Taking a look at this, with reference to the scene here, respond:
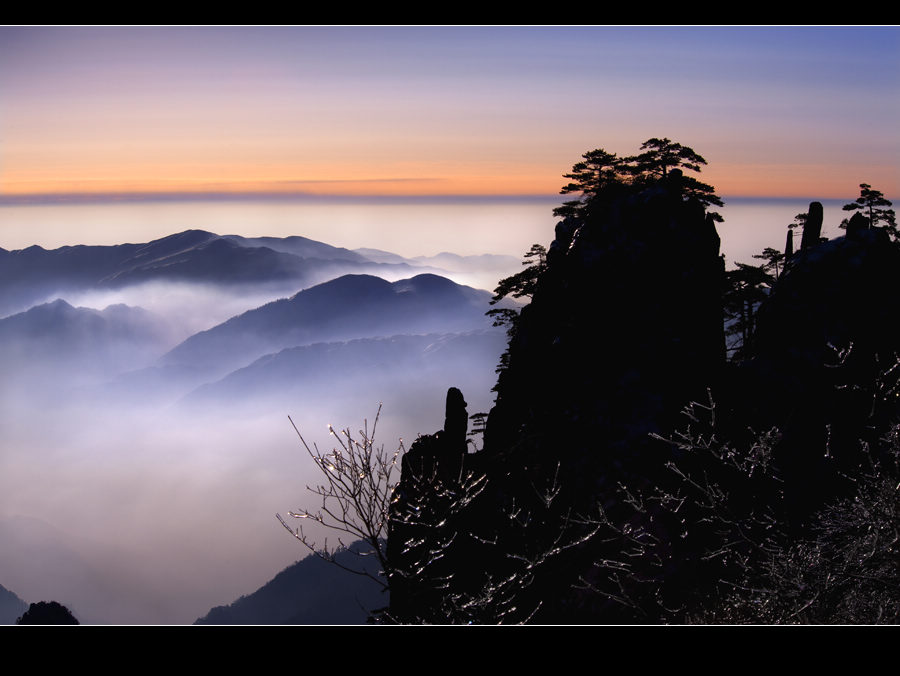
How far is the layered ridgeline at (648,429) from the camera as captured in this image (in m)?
19.2

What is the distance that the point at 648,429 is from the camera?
2439 cm

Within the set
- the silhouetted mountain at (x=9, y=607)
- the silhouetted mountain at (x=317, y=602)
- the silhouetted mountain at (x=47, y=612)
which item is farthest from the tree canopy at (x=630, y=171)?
the silhouetted mountain at (x=9, y=607)

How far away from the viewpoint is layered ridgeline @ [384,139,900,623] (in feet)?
62.9

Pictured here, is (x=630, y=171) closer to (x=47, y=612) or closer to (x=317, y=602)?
(x=47, y=612)

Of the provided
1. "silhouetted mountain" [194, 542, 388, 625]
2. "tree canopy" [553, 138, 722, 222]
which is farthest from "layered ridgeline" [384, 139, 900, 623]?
"silhouetted mountain" [194, 542, 388, 625]

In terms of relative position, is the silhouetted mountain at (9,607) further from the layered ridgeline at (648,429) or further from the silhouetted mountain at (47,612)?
the layered ridgeline at (648,429)

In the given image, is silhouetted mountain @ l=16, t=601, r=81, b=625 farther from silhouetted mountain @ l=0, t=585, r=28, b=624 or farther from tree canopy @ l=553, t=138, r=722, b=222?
silhouetted mountain @ l=0, t=585, r=28, b=624

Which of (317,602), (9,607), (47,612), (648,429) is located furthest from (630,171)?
(9,607)

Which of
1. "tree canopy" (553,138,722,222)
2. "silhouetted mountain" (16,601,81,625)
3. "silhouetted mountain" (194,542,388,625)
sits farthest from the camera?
"silhouetted mountain" (194,542,388,625)
